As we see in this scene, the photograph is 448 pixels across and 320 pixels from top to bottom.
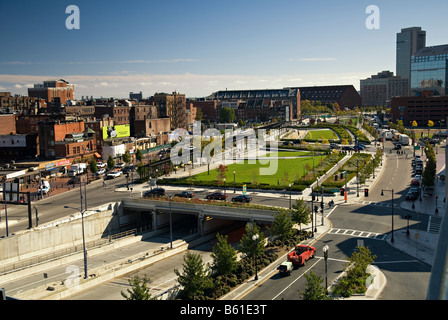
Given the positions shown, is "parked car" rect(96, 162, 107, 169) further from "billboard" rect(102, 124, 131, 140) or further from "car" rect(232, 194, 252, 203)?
"car" rect(232, 194, 252, 203)

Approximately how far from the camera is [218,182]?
6775cm

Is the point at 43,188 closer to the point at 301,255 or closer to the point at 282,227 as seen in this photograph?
the point at 282,227

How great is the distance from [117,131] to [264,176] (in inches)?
1838

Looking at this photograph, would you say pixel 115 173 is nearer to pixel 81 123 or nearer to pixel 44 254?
pixel 81 123

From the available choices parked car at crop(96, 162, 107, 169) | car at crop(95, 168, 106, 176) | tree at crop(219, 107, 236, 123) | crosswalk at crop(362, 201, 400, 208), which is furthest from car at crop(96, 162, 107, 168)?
tree at crop(219, 107, 236, 123)

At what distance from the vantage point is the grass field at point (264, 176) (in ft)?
225

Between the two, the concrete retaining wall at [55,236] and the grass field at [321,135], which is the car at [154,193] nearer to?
the concrete retaining wall at [55,236]

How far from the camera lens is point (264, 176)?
7306 centimetres

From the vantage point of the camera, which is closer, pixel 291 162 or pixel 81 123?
pixel 291 162

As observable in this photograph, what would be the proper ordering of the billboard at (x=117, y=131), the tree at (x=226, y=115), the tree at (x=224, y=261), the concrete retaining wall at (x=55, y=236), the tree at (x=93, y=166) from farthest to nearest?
the tree at (x=226, y=115) → the billboard at (x=117, y=131) → the tree at (x=93, y=166) → the concrete retaining wall at (x=55, y=236) → the tree at (x=224, y=261)

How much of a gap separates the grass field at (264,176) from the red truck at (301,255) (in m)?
29.3

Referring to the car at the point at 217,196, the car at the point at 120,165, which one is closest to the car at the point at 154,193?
the car at the point at 217,196
